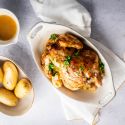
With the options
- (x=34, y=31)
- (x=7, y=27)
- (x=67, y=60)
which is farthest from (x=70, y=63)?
(x=7, y=27)

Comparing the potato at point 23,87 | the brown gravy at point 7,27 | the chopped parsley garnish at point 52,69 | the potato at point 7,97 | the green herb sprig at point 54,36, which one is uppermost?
the green herb sprig at point 54,36

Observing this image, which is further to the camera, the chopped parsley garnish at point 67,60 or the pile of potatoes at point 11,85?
the pile of potatoes at point 11,85

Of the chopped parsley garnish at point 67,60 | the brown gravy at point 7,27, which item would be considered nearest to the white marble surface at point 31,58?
the brown gravy at point 7,27

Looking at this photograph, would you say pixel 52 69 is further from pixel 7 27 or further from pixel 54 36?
pixel 7 27

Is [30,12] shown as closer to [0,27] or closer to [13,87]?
[0,27]

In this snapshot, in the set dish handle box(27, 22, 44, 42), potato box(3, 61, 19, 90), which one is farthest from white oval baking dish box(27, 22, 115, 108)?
potato box(3, 61, 19, 90)

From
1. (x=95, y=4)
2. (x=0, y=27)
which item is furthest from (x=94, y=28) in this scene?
(x=0, y=27)

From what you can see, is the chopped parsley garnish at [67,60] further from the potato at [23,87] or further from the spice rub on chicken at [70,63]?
the potato at [23,87]
